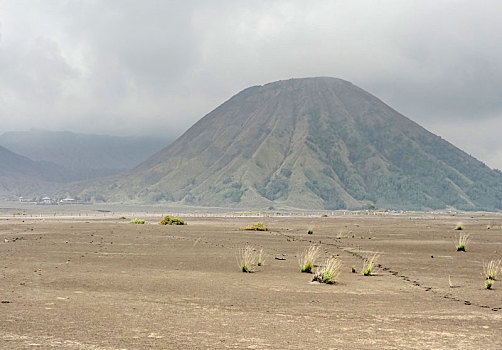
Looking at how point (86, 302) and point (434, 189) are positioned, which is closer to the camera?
point (86, 302)

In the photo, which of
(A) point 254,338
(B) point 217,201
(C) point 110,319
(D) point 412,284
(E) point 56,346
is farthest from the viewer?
(B) point 217,201

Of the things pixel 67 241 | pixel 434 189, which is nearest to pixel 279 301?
pixel 67 241

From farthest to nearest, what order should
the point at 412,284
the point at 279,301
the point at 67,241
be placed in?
the point at 67,241
the point at 412,284
the point at 279,301

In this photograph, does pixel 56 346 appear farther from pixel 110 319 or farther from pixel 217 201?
pixel 217 201

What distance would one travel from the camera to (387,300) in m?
12.3

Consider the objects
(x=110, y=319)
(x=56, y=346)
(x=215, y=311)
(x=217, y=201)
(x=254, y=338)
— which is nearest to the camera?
(x=56, y=346)

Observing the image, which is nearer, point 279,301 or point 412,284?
point 279,301

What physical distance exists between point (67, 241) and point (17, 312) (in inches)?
682

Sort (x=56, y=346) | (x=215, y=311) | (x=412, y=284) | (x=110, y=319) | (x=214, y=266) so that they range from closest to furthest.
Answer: (x=56, y=346)
(x=110, y=319)
(x=215, y=311)
(x=412, y=284)
(x=214, y=266)

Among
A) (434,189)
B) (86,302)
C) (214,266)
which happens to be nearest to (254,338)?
(86,302)

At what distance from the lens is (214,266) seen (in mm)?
18141

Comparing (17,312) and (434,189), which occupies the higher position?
(434,189)

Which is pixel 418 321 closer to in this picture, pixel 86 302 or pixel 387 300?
pixel 387 300

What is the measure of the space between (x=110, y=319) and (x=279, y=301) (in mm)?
3920
